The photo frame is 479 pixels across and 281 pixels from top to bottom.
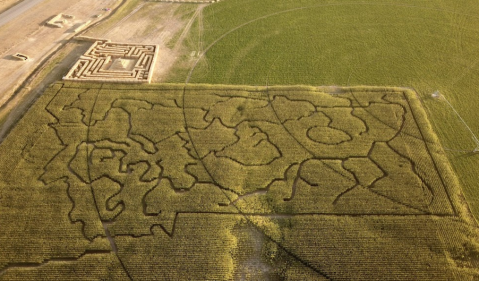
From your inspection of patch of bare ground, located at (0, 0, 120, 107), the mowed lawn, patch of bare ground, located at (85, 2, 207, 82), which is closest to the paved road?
patch of bare ground, located at (0, 0, 120, 107)

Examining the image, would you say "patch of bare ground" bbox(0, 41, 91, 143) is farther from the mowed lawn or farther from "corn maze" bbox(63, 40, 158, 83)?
the mowed lawn

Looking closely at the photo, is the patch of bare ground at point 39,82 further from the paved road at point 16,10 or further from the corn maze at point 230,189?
the paved road at point 16,10

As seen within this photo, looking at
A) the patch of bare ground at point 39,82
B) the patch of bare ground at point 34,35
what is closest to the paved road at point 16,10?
the patch of bare ground at point 34,35

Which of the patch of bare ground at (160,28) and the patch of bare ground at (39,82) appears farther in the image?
the patch of bare ground at (160,28)

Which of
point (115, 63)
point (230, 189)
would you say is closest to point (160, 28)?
point (115, 63)

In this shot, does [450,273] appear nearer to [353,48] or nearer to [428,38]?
[353,48]
